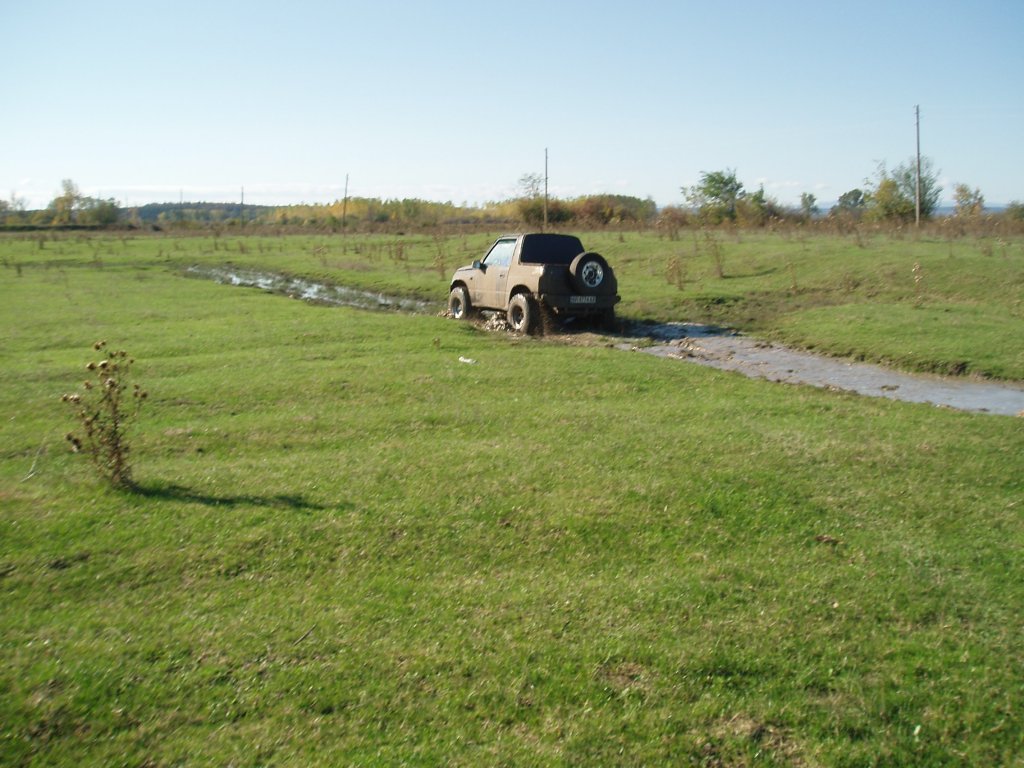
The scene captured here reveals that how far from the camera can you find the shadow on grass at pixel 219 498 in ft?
21.0

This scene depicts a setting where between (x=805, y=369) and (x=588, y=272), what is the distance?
15.2 ft

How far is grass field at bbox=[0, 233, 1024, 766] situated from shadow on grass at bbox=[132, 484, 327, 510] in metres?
0.03

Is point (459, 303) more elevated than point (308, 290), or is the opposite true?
point (308, 290)

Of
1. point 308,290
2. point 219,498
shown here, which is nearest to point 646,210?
point 308,290

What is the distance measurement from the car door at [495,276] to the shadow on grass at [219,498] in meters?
11.1

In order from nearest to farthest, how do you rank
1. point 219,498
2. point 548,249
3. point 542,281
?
1. point 219,498
2. point 542,281
3. point 548,249

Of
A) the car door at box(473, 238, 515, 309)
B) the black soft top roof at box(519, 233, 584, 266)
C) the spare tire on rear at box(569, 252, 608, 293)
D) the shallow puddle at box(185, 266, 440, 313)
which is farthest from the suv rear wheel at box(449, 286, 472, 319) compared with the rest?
the spare tire on rear at box(569, 252, 608, 293)

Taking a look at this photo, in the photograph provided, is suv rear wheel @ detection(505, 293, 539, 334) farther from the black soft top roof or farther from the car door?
the black soft top roof

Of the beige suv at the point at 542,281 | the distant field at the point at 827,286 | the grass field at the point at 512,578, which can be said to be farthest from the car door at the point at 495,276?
the grass field at the point at 512,578

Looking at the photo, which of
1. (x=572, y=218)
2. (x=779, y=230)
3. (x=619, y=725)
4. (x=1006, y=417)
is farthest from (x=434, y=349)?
(x=572, y=218)

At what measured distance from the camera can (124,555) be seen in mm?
5582

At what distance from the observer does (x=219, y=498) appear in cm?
657

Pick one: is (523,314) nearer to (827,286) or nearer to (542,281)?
(542,281)

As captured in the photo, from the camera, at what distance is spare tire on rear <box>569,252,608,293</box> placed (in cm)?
1617
